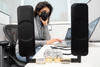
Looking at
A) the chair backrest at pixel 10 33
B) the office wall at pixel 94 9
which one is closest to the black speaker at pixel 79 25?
the office wall at pixel 94 9

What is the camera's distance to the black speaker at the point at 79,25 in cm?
45

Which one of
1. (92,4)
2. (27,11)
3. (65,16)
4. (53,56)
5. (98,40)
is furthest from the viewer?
(65,16)

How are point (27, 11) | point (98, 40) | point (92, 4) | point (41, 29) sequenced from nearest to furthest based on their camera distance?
1. point (27, 11)
2. point (98, 40)
3. point (92, 4)
4. point (41, 29)

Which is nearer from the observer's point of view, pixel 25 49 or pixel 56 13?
pixel 25 49

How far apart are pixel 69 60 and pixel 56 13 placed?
7.30 ft

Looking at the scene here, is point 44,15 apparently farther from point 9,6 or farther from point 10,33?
point 9,6

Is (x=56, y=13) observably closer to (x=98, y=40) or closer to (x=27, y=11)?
(x=98, y=40)

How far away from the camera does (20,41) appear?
18.9 inches

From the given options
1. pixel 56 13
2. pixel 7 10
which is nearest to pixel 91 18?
pixel 56 13

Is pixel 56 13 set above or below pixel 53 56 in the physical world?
above

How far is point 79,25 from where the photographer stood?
46 cm

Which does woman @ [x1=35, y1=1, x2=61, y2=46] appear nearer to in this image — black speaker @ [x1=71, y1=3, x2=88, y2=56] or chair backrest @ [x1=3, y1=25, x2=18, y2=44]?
chair backrest @ [x1=3, y1=25, x2=18, y2=44]

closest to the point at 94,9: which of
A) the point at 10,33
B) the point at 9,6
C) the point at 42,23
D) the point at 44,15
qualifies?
the point at 44,15

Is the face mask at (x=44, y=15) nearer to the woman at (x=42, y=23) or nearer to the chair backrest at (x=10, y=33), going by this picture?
the woman at (x=42, y=23)
